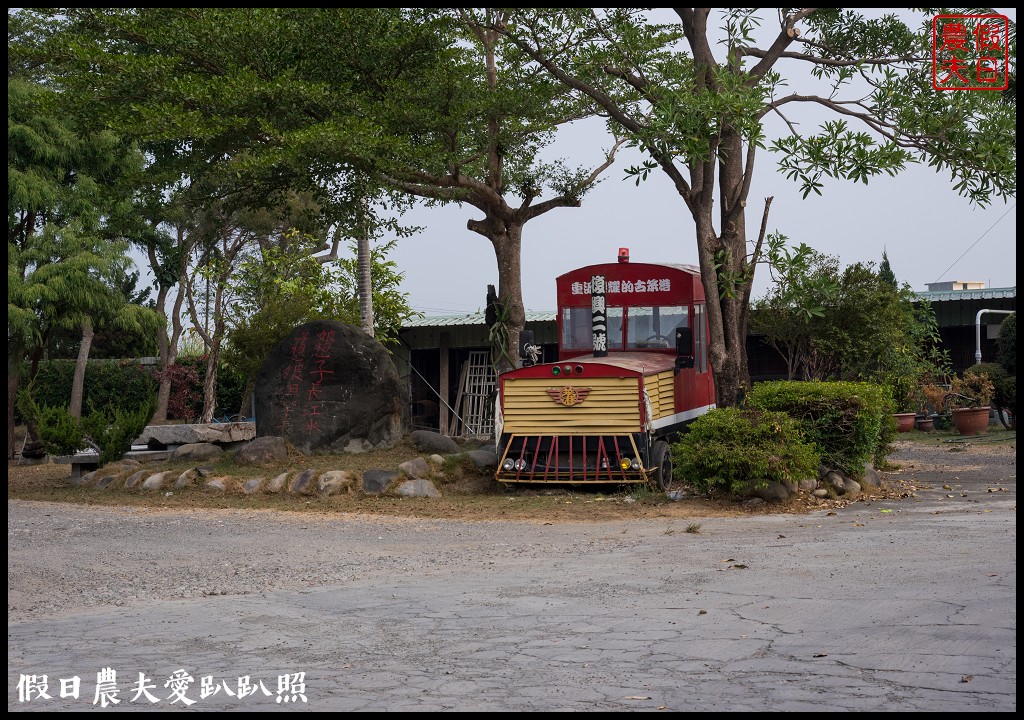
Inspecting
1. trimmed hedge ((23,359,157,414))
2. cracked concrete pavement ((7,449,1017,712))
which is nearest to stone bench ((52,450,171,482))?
cracked concrete pavement ((7,449,1017,712))

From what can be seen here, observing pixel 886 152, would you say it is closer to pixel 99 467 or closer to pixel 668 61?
pixel 668 61

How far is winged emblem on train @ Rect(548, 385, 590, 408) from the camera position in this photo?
14203 millimetres

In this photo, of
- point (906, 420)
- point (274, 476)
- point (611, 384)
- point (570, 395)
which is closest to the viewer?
point (611, 384)

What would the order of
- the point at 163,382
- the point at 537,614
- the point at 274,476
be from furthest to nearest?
the point at 163,382, the point at 274,476, the point at 537,614

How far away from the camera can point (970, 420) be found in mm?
22484

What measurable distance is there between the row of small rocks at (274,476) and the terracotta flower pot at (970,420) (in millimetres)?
10949

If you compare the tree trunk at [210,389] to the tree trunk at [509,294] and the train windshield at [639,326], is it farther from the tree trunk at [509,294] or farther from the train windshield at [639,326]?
the train windshield at [639,326]

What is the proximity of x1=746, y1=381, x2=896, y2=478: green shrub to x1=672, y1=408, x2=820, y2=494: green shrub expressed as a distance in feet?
1.96

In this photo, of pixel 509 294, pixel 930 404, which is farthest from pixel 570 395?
pixel 930 404

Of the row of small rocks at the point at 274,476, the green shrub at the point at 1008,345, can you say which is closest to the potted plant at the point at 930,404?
the green shrub at the point at 1008,345

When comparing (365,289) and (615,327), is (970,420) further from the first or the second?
(365,289)

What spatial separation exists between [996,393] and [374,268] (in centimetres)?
1446

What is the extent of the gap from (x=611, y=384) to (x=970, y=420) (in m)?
11.7

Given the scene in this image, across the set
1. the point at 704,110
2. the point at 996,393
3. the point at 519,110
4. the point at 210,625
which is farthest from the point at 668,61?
the point at 210,625
